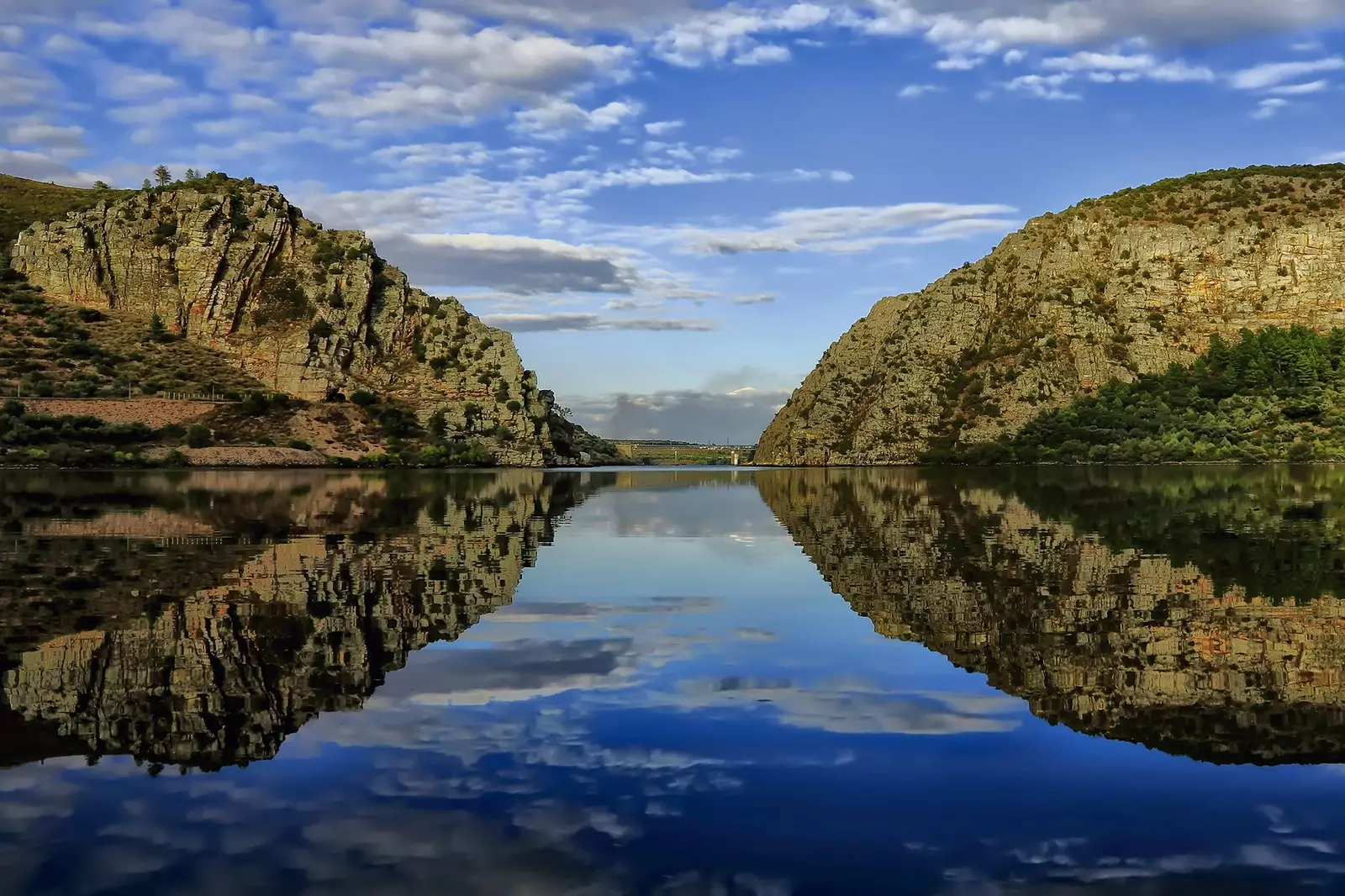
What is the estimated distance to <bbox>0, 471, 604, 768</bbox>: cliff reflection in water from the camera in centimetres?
1228

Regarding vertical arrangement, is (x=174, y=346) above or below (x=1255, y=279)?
below

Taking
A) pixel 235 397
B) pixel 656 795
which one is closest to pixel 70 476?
pixel 235 397

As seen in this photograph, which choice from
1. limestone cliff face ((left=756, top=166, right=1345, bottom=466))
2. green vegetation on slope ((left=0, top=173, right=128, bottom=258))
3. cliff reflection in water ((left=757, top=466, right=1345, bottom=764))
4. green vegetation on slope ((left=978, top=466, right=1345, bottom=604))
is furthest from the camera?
green vegetation on slope ((left=0, top=173, right=128, bottom=258))

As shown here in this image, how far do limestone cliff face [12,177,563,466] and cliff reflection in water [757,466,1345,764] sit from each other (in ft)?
367

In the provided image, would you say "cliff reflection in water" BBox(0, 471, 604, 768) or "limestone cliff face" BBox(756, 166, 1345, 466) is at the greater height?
"limestone cliff face" BBox(756, 166, 1345, 466)

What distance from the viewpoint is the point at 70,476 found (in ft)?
273

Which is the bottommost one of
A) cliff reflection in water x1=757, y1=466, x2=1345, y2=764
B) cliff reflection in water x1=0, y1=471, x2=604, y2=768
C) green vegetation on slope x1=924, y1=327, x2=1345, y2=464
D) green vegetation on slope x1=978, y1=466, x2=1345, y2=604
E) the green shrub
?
cliff reflection in water x1=0, y1=471, x2=604, y2=768

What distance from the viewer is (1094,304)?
531 ft

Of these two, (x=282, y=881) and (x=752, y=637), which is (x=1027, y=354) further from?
(x=282, y=881)

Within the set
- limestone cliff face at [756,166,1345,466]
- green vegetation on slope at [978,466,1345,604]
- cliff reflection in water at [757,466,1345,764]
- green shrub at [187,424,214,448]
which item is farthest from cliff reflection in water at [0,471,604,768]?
limestone cliff face at [756,166,1345,466]

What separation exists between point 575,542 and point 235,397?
113767 mm

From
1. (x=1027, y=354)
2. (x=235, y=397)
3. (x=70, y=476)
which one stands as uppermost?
(x=1027, y=354)

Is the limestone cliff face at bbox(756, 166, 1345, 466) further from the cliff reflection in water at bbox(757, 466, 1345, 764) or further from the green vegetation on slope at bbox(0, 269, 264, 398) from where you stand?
the cliff reflection in water at bbox(757, 466, 1345, 764)

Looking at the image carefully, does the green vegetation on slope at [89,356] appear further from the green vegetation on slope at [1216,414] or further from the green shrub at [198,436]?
the green vegetation on slope at [1216,414]
